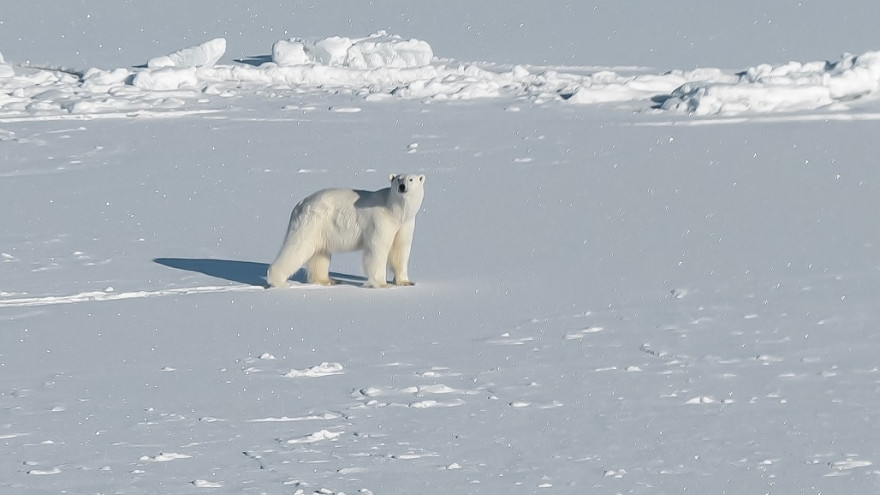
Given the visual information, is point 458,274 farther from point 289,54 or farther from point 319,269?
point 289,54

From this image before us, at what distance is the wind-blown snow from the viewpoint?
1580 centimetres

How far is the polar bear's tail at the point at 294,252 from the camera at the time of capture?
810 centimetres

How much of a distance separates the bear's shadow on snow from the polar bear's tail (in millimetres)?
271

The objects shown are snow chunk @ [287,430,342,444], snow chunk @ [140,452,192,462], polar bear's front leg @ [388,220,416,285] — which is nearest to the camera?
snow chunk @ [140,452,192,462]

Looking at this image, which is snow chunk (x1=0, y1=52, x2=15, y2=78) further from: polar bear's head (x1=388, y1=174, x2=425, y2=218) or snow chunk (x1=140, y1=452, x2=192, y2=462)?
snow chunk (x1=140, y1=452, x2=192, y2=462)

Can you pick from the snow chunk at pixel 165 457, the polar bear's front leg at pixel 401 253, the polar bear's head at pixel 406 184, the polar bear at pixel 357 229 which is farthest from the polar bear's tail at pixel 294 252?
the snow chunk at pixel 165 457

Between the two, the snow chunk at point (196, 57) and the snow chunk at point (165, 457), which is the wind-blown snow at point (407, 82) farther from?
the snow chunk at point (165, 457)

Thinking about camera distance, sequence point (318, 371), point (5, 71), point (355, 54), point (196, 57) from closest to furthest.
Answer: point (318, 371), point (355, 54), point (5, 71), point (196, 57)

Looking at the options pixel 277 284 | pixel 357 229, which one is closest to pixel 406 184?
pixel 357 229

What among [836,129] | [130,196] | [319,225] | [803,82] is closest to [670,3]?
[803,82]

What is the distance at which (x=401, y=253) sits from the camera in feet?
26.9

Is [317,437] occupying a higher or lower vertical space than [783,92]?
lower

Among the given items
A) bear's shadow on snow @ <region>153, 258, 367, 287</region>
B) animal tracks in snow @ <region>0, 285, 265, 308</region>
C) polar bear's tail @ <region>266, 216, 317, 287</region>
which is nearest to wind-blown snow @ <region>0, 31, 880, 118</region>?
bear's shadow on snow @ <region>153, 258, 367, 287</region>

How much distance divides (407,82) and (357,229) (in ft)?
35.0
